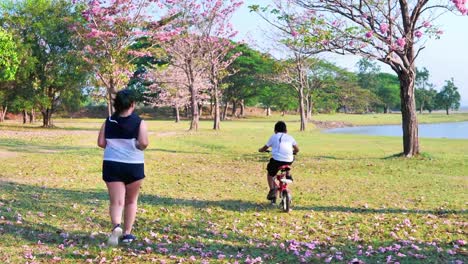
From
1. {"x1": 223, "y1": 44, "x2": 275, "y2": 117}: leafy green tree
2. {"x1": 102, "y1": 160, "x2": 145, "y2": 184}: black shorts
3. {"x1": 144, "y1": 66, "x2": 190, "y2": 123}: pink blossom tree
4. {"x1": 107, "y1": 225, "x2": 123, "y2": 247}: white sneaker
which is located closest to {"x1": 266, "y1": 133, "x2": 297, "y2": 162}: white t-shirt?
{"x1": 102, "y1": 160, "x2": 145, "y2": 184}: black shorts

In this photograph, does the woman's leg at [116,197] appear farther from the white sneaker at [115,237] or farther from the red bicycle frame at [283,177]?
the red bicycle frame at [283,177]

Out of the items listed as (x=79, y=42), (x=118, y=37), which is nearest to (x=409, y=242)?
(x=118, y=37)

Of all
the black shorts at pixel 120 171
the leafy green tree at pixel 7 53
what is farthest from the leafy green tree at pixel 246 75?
the black shorts at pixel 120 171

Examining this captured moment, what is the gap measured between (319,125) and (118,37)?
107ft

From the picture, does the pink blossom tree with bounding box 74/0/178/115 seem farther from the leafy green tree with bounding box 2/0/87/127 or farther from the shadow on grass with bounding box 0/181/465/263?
the shadow on grass with bounding box 0/181/465/263

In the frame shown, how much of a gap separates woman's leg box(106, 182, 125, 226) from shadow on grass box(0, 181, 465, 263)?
435mm

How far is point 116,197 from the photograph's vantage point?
607 centimetres

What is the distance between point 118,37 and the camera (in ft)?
101

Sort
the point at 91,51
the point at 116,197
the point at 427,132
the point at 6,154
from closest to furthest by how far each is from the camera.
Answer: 1. the point at 116,197
2. the point at 6,154
3. the point at 91,51
4. the point at 427,132

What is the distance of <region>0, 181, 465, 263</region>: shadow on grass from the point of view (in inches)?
236

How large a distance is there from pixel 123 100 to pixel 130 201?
1.31m


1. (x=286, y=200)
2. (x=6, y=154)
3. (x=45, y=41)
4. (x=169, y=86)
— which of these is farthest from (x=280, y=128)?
(x=169, y=86)

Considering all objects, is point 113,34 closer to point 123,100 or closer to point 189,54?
point 189,54

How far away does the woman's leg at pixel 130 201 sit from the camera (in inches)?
243
